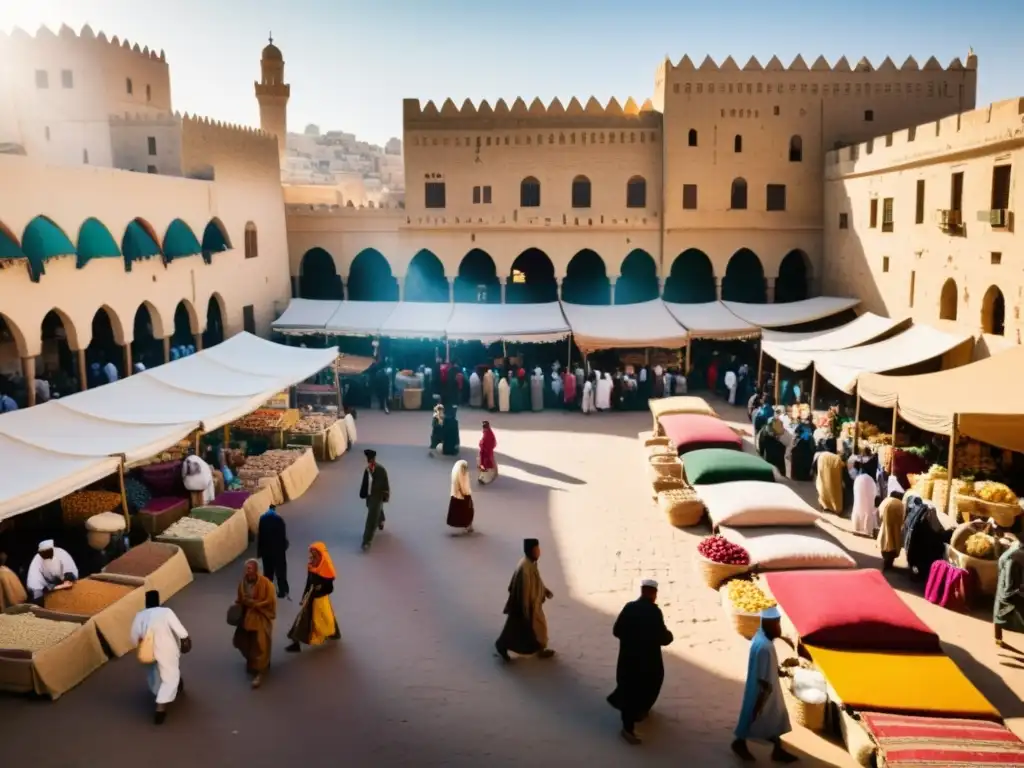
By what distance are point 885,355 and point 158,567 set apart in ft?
40.6

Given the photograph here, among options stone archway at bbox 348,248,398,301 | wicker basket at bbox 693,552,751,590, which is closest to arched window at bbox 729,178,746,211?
stone archway at bbox 348,248,398,301

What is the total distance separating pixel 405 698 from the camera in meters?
7.86

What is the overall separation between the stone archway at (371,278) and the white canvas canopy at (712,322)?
8785 millimetres

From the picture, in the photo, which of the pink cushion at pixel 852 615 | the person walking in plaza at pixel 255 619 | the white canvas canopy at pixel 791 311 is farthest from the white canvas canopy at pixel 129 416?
the white canvas canopy at pixel 791 311

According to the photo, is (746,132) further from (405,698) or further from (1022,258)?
(405,698)

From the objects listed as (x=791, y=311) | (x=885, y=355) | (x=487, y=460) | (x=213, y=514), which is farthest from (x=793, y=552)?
(x=791, y=311)

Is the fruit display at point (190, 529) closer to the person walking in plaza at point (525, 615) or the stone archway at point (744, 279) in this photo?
the person walking in plaza at point (525, 615)

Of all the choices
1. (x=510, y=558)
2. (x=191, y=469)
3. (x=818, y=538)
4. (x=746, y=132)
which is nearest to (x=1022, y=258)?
(x=818, y=538)

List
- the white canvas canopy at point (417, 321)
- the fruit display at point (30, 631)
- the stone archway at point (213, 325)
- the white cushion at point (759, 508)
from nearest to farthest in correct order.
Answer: the fruit display at point (30, 631), the white cushion at point (759, 508), the white canvas canopy at point (417, 321), the stone archway at point (213, 325)

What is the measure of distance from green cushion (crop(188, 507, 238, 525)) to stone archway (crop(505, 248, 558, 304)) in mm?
16670

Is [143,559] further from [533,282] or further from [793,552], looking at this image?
[533,282]

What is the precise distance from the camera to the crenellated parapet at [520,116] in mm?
24391

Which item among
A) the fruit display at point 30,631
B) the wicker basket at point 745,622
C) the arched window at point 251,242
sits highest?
the arched window at point 251,242

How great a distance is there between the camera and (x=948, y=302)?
55.4ft
